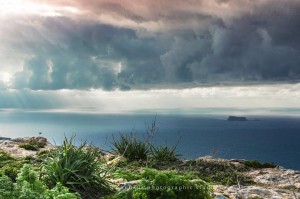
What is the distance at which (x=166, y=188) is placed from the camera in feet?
31.3

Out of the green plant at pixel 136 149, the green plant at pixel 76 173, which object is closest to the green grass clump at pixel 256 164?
the green plant at pixel 136 149

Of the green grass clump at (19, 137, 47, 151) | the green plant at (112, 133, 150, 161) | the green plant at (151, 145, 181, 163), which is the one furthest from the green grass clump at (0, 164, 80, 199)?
the green grass clump at (19, 137, 47, 151)

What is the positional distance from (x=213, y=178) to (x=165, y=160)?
3.25 m

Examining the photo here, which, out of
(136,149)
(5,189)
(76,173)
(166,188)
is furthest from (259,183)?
(5,189)

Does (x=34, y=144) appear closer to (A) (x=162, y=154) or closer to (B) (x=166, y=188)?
(A) (x=162, y=154)

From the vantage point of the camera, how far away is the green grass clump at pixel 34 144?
20.7 m

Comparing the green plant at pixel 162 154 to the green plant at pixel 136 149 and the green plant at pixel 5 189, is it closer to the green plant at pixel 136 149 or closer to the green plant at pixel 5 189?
the green plant at pixel 136 149

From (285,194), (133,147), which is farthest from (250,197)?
(133,147)

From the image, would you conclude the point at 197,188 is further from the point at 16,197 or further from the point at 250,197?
the point at 16,197

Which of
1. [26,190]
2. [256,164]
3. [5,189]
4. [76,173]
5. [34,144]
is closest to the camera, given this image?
[26,190]

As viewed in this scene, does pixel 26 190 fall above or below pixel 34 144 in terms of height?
above

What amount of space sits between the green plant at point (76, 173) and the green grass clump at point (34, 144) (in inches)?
346

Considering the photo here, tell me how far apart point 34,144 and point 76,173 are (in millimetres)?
10776

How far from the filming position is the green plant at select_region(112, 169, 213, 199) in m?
9.50
